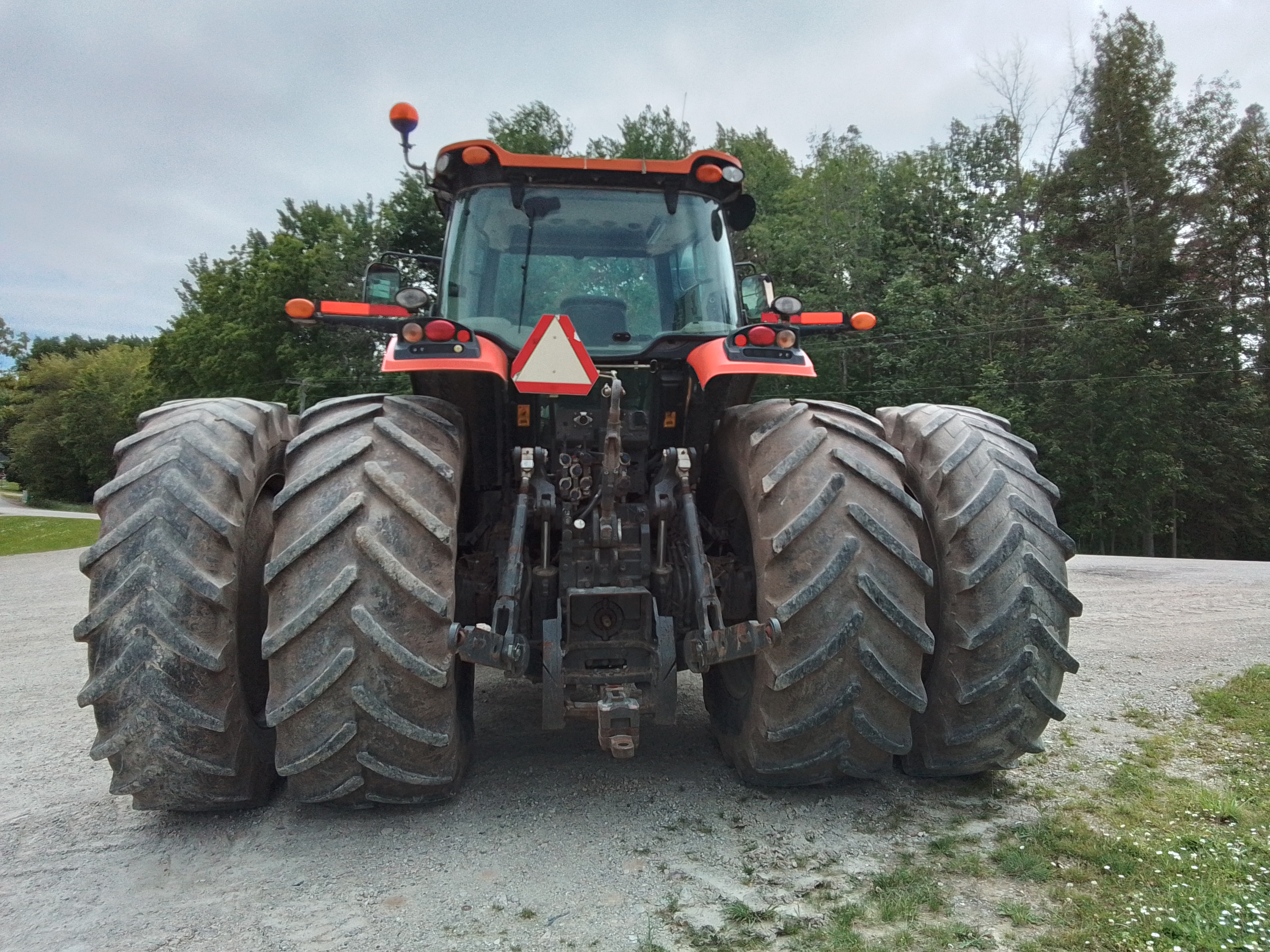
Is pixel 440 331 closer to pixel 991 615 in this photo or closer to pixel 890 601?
pixel 890 601

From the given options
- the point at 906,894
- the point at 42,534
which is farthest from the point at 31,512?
the point at 906,894

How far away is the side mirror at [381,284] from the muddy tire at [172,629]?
1.26 metres

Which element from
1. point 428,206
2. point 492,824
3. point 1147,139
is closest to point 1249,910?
point 492,824

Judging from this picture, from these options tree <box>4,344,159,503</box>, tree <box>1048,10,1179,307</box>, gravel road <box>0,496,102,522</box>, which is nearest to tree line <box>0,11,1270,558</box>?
tree <box>1048,10,1179,307</box>

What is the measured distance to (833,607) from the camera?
3.04 metres

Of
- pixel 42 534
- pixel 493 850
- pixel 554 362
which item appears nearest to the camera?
pixel 493 850

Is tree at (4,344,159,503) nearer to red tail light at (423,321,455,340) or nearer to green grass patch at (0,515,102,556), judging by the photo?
green grass patch at (0,515,102,556)

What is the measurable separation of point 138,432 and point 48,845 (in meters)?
1.52

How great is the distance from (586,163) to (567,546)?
1682mm

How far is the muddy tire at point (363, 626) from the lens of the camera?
2.88 meters

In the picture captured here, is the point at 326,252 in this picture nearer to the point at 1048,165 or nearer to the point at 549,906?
the point at 1048,165

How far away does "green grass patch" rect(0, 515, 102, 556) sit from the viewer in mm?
20469

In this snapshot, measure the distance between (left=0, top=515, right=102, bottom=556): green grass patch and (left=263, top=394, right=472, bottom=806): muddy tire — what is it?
1849cm

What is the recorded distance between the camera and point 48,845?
10.2 feet
